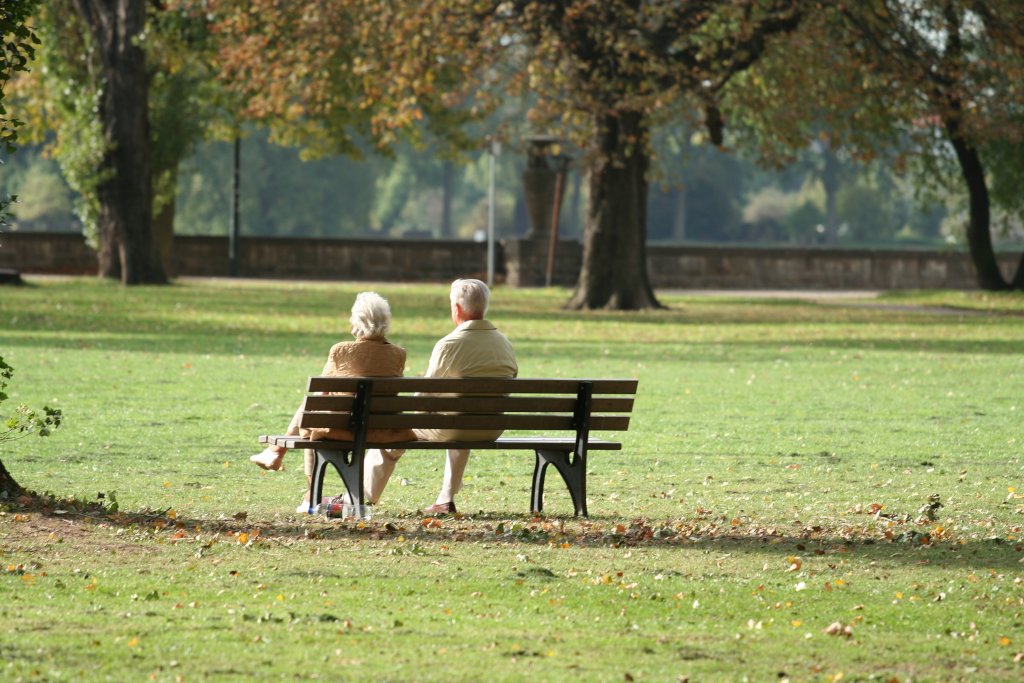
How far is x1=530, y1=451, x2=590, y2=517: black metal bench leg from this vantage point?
652 cm

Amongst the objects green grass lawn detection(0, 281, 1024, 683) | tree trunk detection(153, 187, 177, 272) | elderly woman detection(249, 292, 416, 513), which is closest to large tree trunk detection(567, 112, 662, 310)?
green grass lawn detection(0, 281, 1024, 683)

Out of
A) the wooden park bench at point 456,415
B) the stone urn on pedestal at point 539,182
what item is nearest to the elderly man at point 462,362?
the wooden park bench at point 456,415

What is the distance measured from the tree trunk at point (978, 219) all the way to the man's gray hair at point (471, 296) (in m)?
24.6

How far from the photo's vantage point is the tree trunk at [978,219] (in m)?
29.9

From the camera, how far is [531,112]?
24.3 metres

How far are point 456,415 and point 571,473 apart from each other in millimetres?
675

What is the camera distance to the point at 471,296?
21.2 feet

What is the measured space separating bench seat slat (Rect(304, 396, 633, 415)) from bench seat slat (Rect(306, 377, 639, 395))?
0.15ft

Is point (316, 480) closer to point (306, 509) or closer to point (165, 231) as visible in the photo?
point (306, 509)

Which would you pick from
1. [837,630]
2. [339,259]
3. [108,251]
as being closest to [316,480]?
[837,630]

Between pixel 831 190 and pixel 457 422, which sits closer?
pixel 457 422

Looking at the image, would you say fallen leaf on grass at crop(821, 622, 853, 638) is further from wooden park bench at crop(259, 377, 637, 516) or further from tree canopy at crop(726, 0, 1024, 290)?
tree canopy at crop(726, 0, 1024, 290)

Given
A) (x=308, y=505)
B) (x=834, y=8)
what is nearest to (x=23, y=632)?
(x=308, y=505)

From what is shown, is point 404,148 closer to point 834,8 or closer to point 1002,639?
point 834,8
